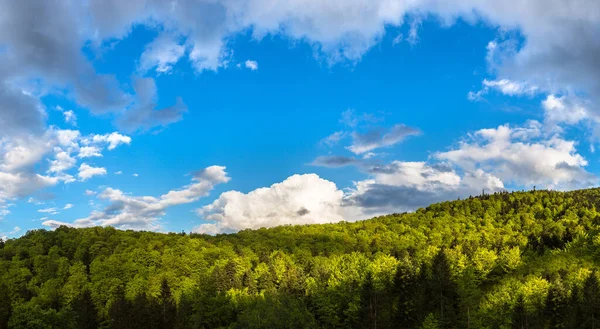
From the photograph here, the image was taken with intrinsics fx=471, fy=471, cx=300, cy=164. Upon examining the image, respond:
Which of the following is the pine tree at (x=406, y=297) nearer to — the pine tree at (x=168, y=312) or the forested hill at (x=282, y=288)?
the forested hill at (x=282, y=288)

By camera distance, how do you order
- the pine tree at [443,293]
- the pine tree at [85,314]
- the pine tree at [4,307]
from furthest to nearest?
the pine tree at [4,307], the pine tree at [85,314], the pine tree at [443,293]

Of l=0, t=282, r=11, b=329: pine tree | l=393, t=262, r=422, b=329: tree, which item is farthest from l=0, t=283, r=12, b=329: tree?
l=393, t=262, r=422, b=329: tree

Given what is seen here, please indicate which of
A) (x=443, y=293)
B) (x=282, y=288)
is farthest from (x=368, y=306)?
(x=282, y=288)

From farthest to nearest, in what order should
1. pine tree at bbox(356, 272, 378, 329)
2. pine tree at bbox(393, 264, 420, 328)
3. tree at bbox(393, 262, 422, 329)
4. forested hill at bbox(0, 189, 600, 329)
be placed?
pine tree at bbox(356, 272, 378, 329)
pine tree at bbox(393, 264, 420, 328)
tree at bbox(393, 262, 422, 329)
forested hill at bbox(0, 189, 600, 329)

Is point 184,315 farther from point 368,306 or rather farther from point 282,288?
point 368,306

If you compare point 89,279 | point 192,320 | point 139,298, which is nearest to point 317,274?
point 192,320

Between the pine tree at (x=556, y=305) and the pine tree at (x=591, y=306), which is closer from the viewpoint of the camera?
the pine tree at (x=591, y=306)

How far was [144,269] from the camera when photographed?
174m

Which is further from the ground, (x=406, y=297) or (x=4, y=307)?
(x=406, y=297)

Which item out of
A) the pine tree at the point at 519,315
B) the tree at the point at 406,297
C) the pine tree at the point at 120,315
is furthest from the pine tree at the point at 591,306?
the pine tree at the point at 120,315

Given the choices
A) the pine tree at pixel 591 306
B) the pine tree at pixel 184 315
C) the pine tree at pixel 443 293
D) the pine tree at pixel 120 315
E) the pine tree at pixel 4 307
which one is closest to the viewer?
the pine tree at pixel 591 306

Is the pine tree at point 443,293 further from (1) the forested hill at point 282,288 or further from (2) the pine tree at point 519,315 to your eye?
(2) the pine tree at point 519,315

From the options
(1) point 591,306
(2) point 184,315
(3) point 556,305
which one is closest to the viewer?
(1) point 591,306

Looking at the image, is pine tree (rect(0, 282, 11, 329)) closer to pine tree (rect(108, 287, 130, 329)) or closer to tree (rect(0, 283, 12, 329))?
tree (rect(0, 283, 12, 329))
